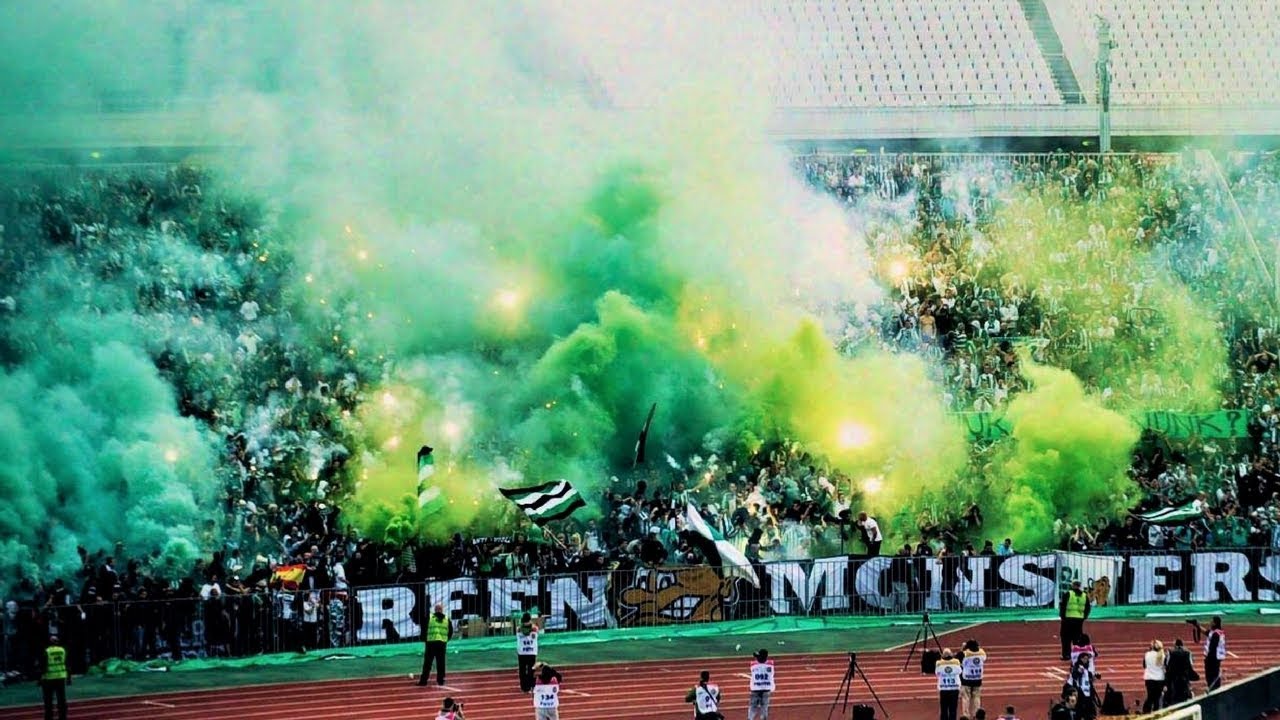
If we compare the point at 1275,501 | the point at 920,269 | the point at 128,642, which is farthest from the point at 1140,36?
the point at 128,642

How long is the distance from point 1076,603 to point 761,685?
18.6 ft

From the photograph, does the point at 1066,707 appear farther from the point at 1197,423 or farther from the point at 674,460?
the point at 1197,423

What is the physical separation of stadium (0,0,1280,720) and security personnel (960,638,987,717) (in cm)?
6

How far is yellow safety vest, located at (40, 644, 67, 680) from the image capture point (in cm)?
1925

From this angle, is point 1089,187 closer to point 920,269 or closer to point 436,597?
point 920,269

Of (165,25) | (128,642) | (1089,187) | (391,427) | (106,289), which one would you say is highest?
(165,25)

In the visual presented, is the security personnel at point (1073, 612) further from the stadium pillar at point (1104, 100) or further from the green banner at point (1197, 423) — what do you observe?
the stadium pillar at point (1104, 100)

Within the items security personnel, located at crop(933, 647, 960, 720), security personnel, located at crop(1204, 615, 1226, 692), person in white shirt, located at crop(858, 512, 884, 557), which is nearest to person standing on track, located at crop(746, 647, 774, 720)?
security personnel, located at crop(933, 647, 960, 720)

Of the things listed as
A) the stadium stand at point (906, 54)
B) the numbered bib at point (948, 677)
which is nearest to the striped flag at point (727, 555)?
the numbered bib at point (948, 677)

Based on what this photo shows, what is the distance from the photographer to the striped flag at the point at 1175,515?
90.0 feet

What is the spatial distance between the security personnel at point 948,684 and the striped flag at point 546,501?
7.47 meters

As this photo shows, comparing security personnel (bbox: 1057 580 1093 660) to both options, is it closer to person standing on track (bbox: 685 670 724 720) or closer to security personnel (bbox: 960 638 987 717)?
security personnel (bbox: 960 638 987 717)

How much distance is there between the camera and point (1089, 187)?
39.7 meters

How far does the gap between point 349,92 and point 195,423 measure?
1062 centimetres
